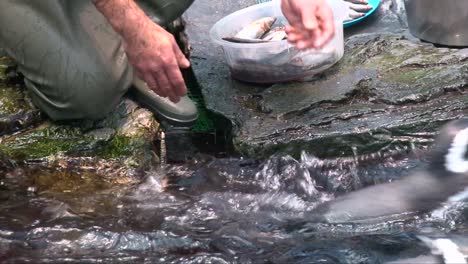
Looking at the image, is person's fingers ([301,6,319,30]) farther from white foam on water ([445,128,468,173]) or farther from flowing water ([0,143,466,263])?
white foam on water ([445,128,468,173])

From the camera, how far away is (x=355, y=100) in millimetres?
3449

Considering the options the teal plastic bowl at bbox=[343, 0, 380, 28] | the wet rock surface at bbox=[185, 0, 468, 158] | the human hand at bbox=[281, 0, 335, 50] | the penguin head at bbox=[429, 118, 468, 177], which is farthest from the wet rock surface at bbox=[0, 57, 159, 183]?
the teal plastic bowl at bbox=[343, 0, 380, 28]

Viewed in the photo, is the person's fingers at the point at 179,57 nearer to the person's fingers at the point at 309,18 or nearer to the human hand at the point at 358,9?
the person's fingers at the point at 309,18

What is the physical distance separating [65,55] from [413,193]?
1.70 m

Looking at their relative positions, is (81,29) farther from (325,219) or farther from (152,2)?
(325,219)

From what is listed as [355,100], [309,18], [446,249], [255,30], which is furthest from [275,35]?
[446,249]

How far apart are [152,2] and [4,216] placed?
1491 mm

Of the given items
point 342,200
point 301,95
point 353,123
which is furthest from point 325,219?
point 301,95

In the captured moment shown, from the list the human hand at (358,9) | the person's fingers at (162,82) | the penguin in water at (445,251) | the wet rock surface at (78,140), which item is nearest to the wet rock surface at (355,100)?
the human hand at (358,9)

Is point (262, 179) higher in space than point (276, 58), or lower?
lower

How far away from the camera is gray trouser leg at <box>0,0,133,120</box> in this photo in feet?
10.3

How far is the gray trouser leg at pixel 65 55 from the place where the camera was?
3.15 metres

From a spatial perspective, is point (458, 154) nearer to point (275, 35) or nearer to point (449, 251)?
point (449, 251)

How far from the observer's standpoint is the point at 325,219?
2.76 metres
